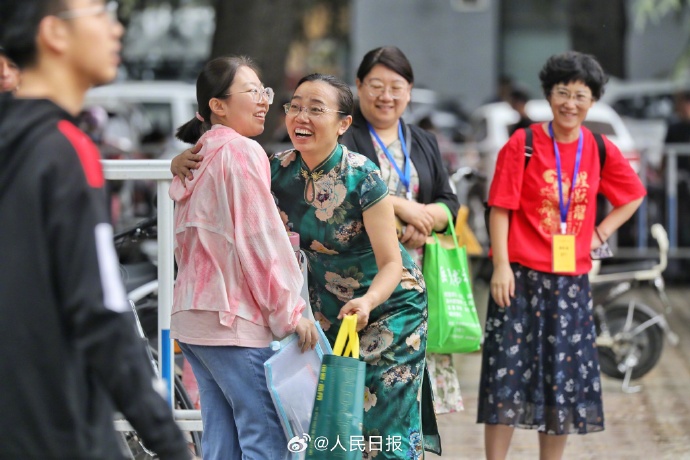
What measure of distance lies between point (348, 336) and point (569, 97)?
1792 mm

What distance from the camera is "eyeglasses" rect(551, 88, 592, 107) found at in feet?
16.5

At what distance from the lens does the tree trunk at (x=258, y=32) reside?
32.1 ft

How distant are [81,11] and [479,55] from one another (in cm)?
2468

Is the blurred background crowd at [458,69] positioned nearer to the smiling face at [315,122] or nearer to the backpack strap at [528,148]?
the backpack strap at [528,148]

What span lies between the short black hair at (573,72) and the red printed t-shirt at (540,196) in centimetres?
Result: 22

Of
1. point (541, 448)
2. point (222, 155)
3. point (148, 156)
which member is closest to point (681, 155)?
point (148, 156)

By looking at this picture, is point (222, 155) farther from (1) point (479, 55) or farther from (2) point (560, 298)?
(1) point (479, 55)

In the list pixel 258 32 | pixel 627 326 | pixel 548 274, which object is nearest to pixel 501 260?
pixel 548 274

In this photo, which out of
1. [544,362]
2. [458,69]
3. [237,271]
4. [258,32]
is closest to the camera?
[237,271]

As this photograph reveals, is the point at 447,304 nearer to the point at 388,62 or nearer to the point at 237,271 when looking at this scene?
the point at 388,62

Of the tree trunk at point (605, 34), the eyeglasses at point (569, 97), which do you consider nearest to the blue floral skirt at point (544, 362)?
the eyeglasses at point (569, 97)

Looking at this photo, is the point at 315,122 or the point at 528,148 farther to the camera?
the point at 528,148

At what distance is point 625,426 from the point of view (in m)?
6.58

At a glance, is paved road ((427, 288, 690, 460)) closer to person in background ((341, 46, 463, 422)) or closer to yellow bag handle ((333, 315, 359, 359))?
person in background ((341, 46, 463, 422))
